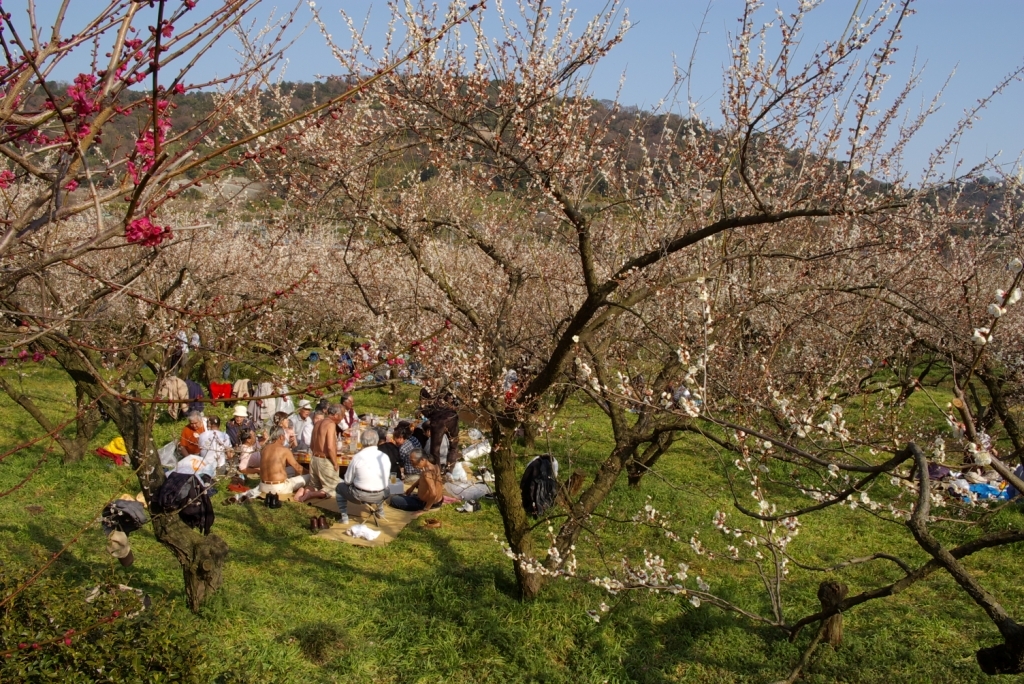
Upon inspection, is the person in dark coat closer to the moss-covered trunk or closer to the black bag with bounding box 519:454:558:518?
the black bag with bounding box 519:454:558:518

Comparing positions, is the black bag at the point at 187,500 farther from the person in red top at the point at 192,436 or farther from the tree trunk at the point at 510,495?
the person in red top at the point at 192,436

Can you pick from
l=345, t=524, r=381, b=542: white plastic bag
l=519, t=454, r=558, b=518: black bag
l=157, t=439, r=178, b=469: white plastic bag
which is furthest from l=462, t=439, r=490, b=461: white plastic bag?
l=157, t=439, r=178, b=469: white plastic bag

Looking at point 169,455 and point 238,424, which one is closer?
point 169,455

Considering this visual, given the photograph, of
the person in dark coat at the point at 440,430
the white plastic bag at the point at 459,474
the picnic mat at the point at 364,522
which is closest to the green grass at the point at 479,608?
the picnic mat at the point at 364,522

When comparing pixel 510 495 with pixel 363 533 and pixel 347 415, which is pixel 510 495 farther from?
pixel 347 415

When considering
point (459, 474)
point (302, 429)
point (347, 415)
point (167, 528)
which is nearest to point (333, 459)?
point (459, 474)

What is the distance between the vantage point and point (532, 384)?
5609 millimetres

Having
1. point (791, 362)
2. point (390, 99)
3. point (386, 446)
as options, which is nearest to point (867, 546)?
point (791, 362)

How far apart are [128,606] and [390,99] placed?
4.01 metres

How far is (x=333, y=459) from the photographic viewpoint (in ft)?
30.8

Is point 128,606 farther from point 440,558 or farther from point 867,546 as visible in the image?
point 867,546

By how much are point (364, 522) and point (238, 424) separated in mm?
3701

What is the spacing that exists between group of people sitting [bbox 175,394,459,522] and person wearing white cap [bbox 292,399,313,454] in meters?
0.07

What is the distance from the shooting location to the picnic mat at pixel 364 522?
815cm
